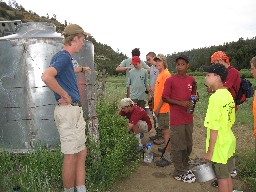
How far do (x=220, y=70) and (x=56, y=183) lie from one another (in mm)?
2688

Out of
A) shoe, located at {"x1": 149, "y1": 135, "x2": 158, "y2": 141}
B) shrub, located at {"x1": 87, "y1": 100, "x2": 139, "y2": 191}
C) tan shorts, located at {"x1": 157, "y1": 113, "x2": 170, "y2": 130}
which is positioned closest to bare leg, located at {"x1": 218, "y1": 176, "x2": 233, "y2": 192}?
shrub, located at {"x1": 87, "y1": 100, "x2": 139, "y2": 191}

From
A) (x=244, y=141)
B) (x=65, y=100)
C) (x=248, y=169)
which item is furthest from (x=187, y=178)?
(x=244, y=141)

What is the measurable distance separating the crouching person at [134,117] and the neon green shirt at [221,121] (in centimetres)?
257

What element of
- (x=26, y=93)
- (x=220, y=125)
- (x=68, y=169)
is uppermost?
(x=26, y=93)

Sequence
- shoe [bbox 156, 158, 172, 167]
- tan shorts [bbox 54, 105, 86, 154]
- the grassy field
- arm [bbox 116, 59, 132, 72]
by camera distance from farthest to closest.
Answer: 1. arm [bbox 116, 59, 132, 72]
2. shoe [bbox 156, 158, 172, 167]
3. the grassy field
4. tan shorts [bbox 54, 105, 86, 154]

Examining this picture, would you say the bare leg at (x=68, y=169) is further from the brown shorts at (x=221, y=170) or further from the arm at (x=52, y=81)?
the brown shorts at (x=221, y=170)

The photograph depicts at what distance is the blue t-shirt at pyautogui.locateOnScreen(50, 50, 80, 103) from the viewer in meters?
3.51

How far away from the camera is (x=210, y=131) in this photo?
3664 millimetres

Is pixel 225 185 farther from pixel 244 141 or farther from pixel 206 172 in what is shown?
pixel 244 141

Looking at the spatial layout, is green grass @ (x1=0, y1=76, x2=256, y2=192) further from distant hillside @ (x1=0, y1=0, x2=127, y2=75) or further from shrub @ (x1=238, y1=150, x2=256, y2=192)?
distant hillside @ (x1=0, y1=0, x2=127, y2=75)

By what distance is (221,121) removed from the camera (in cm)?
365

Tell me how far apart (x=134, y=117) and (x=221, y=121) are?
2.70m

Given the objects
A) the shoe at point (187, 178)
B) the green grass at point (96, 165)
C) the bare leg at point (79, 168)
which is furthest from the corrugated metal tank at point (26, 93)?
the shoe at point (187, 178)

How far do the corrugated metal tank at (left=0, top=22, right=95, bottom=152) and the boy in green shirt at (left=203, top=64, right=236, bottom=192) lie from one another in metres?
2.95
